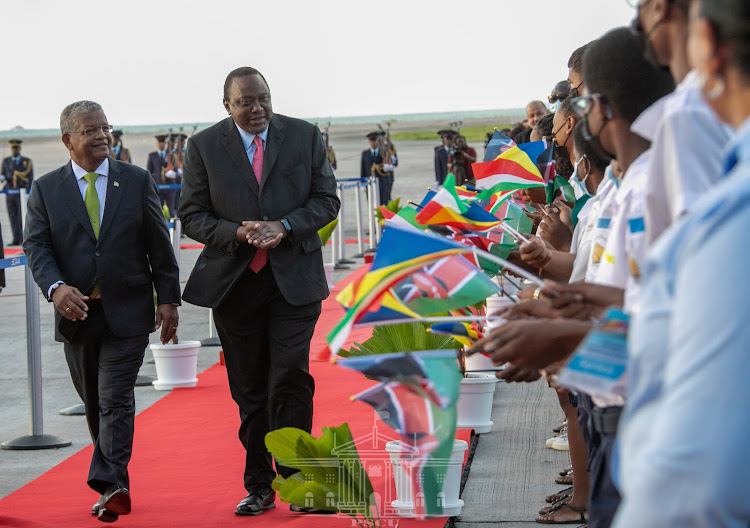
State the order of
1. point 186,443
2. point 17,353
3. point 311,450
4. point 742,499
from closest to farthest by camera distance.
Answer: point 742,499
point 311,450
point 186,443
point 17,353

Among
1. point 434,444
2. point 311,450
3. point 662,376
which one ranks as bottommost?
point 311,450

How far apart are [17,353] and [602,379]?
9.34 m

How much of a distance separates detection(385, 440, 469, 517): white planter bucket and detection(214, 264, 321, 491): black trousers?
0.56m

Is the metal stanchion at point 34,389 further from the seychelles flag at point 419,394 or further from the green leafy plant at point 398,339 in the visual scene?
the seychelles flag at point 419,394

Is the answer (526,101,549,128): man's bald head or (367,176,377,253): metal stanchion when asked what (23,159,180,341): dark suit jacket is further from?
(367,176,377,253): metal stanchion

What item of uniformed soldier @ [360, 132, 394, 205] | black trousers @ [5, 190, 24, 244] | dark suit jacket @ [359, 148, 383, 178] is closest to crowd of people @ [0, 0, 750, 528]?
black trousers @ [5, 190, 24, 244]

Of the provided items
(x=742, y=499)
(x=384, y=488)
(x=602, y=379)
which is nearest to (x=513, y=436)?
(x=384, y=488)

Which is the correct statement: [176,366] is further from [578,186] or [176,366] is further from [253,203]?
[578,186]

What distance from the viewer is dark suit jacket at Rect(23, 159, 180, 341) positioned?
5359 millimetres

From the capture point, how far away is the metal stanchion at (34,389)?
6.76 metres

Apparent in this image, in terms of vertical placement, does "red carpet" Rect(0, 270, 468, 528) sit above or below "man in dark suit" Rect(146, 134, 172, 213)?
below

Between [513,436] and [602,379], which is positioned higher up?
[602,379]

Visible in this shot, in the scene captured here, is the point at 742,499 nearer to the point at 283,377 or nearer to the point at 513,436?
the point at 283,377

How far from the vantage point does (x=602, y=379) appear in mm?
1804
